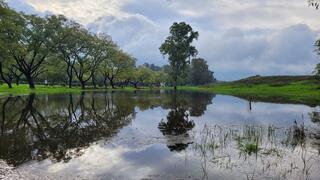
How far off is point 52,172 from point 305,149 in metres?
12.3

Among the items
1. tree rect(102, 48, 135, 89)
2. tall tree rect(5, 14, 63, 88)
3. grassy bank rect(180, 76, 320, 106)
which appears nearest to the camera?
grassy bank rect(180, 76, 320, 106)

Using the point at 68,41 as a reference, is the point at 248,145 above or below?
below

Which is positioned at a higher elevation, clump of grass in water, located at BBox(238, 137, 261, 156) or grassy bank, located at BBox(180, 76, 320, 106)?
grassy bank, located at BBox(180, 76, 320, 106)

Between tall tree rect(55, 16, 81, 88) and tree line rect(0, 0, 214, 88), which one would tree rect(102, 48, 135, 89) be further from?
tall tree rect(55, 16, 81, 88)

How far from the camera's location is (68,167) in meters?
14.4

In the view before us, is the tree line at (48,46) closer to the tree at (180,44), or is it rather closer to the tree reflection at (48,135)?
the tree at (180,44)

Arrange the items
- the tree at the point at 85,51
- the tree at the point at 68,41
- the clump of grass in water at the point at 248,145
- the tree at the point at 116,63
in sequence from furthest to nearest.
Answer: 1. the tree at the point at 116,63
2. the tree at the point at 85,51
3. the tree at the point at 68,41
4. the clump of grass in water at the point at 248,145

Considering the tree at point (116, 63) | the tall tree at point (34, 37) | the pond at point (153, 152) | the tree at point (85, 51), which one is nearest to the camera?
the pond at point (153, 152)

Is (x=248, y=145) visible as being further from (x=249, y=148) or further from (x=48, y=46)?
(x=48, y=46)

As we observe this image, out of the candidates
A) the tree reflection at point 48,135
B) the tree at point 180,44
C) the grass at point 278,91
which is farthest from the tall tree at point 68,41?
the tree reflection at point 48,135

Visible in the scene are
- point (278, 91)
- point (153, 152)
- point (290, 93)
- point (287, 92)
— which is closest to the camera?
point (153, 152)

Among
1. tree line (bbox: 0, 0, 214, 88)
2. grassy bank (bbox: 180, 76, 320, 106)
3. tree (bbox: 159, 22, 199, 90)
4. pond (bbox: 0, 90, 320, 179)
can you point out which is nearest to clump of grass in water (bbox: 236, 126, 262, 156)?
pond (bbox: 0, 90, 320, 179)

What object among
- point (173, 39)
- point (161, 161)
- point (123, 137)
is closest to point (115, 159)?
point (161, 161)

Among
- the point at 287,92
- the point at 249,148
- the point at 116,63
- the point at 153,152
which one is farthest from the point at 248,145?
the point at 116,63
